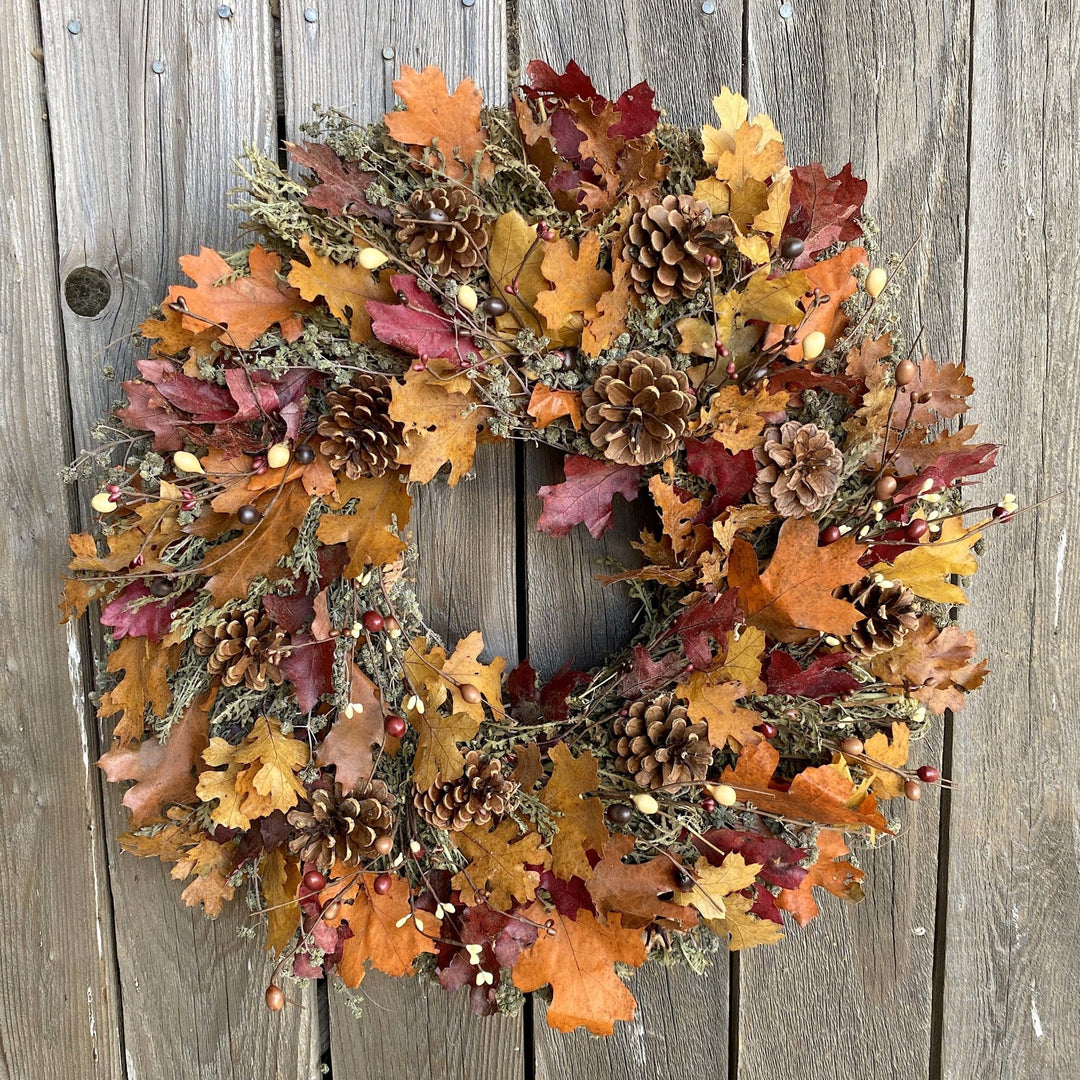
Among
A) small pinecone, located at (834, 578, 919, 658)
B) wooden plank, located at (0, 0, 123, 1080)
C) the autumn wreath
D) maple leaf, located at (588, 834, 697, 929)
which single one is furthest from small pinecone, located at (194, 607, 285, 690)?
small pinecone, located at (834, 578, 919, 658)

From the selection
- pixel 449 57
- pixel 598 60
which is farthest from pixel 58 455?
pixel 598 60

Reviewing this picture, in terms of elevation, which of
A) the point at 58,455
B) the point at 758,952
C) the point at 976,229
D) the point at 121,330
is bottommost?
the point at 758,952

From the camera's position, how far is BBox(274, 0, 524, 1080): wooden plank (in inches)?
38.8

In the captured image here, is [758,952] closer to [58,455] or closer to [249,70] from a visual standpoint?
[58,455]

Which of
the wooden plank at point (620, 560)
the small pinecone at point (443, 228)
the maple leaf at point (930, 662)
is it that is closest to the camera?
the small pinecone at point (443, 228)

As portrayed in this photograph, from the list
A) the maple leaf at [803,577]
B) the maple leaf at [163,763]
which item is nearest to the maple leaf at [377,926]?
the maple leaf at [163,763]

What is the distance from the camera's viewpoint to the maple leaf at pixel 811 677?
33.5 inches

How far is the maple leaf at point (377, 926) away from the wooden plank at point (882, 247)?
1.68 ft

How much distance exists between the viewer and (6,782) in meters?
1.05

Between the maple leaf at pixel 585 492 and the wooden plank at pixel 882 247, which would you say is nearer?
the maple leaf at pixel 585 492

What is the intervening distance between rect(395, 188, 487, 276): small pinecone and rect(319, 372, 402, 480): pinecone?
0.47 feet

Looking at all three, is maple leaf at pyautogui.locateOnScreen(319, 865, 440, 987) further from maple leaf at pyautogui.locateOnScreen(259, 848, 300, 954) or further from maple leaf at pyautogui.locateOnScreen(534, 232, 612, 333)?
maple leaf at pyautogui.locateOnScreen(534, 232, 612, 333)

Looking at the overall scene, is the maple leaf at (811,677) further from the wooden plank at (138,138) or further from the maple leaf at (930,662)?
the wooden plank at (138,138)

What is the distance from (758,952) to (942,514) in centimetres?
68
